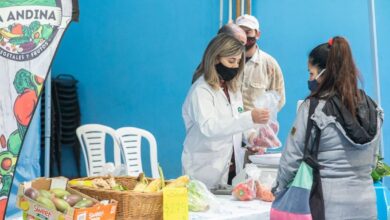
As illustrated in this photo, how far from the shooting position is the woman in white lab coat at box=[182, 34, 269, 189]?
3271 mm

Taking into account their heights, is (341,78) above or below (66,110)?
above

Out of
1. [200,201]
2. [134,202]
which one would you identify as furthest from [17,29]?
[200,201]

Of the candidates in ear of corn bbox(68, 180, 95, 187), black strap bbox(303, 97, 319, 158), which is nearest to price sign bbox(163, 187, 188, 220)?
ear of corn bbox(68, 180, 95, 187)

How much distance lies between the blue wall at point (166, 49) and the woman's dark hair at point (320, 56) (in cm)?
367

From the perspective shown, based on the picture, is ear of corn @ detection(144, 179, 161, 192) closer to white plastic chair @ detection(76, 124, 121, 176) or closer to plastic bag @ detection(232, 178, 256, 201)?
plastic bag @ detection(232, 178, 256, 201)

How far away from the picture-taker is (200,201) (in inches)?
107

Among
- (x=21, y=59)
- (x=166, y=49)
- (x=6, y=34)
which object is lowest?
(x=21, y=59)

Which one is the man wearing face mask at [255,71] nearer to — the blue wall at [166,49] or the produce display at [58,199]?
the blue wall at [166,49]

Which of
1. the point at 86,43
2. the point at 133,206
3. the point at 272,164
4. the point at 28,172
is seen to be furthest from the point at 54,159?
the point at 133,206

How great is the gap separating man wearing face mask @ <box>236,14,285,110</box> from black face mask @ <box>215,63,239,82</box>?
3.69ft

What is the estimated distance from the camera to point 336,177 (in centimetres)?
255

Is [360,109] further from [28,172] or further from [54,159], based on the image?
[54,159]

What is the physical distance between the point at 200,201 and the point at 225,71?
0.90 meters

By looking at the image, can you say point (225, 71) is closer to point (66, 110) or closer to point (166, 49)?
point (166, 49)
